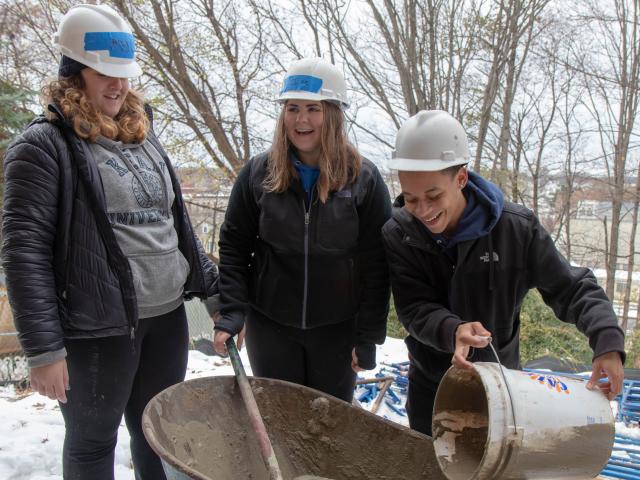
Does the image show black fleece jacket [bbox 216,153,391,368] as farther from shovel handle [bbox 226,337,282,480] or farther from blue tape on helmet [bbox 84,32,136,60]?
blue tape on helmet [bbox 84,32,136,60]

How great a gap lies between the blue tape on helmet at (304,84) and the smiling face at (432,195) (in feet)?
1.81

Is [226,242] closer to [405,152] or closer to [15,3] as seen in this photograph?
[405,152]

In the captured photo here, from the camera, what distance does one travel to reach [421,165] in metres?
1.71

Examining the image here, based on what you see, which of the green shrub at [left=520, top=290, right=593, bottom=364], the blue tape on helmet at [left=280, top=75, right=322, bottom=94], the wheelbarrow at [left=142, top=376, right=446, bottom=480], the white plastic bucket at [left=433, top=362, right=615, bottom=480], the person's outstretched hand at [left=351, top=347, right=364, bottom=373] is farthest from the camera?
the green shrub at [left=520, top=290, right=593, bottom=364]

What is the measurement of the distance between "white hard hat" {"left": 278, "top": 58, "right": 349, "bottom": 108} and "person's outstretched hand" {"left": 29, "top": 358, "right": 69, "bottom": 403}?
1231 millimetres

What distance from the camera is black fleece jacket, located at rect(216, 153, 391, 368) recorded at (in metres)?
2.07

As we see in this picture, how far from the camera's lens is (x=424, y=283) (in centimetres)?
197

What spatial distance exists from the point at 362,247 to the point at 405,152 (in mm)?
528

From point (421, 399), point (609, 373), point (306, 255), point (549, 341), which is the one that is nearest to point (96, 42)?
point (306, 255)

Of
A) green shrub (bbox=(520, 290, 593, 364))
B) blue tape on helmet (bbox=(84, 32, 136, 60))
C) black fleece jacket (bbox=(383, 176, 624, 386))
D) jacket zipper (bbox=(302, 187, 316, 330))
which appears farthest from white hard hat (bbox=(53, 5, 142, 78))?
green shrub (bbox=(520, 290, 593, 364))

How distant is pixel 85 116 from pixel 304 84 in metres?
0.81

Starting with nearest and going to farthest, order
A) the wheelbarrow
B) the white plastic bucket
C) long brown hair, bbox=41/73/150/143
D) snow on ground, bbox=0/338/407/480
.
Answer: the white plastic bucket
long brown hair, bbox=41/73/150/143
the wheelbarrow
snow on ground, bbox=0/338/407/480

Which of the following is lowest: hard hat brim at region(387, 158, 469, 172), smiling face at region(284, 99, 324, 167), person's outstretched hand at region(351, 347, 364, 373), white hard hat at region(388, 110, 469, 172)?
person's outstretched hand at region(351, 347, 364, 373)

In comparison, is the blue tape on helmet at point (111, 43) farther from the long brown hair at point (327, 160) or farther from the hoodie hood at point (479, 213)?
the hoodie hood at point (479, 213)
